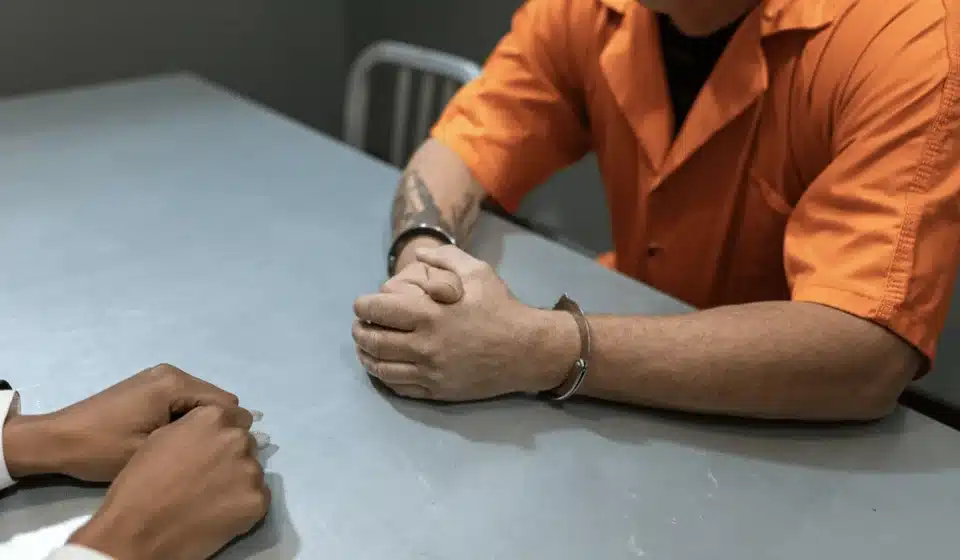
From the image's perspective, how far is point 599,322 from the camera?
32.3 inches

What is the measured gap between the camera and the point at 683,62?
1045 millimetres

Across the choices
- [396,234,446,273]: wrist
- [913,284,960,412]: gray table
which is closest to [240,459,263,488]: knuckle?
[396,234,446,273]: wrist

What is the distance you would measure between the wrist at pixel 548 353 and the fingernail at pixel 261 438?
0.24 meters

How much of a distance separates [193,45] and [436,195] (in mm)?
1528

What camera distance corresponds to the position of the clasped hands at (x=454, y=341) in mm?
781

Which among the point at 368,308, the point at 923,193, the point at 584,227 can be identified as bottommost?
the point at 584,227

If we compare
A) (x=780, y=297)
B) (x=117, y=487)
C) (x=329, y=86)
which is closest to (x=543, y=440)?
(x=117, y=487)

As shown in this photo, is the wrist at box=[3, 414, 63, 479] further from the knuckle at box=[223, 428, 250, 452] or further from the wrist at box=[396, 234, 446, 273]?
the wrist at box=[396, 234, 446, 273]

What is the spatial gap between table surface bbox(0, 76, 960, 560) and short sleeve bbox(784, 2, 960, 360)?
0.42 ft

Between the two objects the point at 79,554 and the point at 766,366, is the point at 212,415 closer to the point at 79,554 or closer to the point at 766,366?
the point at 79,554

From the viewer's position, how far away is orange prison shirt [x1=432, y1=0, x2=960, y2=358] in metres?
0.78

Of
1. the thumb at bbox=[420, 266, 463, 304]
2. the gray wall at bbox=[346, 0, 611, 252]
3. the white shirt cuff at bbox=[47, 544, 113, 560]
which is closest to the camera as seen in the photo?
the white shirt cuff at bbox=[47, 544, 113, 560]

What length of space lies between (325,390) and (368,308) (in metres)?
0.09

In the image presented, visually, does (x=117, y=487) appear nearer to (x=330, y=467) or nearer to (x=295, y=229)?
(x=330, y=467)
